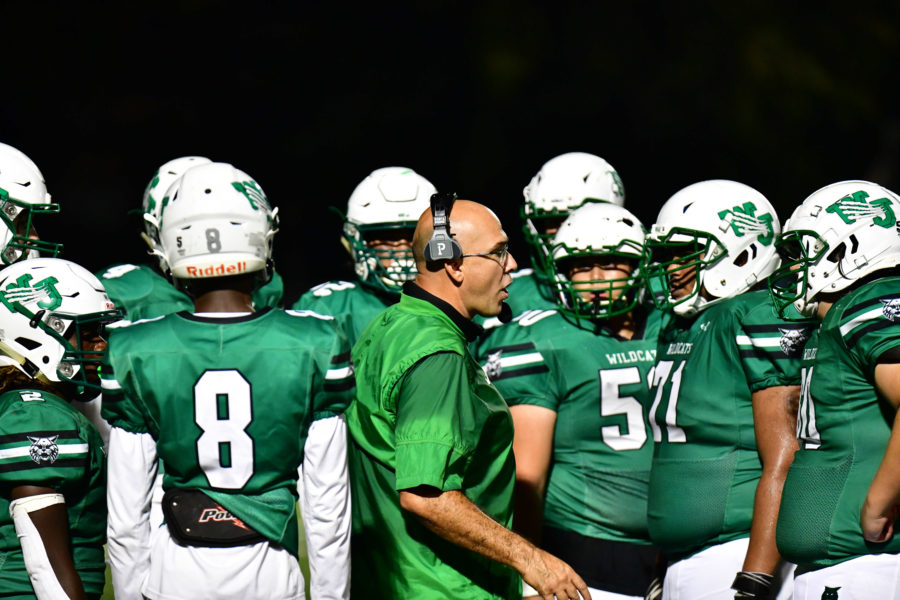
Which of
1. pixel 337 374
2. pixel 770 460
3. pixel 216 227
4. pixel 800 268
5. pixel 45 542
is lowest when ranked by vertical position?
pixel 45 542

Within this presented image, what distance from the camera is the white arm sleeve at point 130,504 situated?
2.80m

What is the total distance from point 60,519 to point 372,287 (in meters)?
2.11

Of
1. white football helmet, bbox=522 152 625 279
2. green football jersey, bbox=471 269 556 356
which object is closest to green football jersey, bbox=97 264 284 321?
green football jersey, bbox=471 269 556 356

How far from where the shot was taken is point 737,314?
327 centimetres

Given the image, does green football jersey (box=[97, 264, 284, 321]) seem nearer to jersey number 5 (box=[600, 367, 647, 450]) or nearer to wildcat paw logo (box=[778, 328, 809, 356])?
jersey number 5 (box=[600, 367, 647, 450])

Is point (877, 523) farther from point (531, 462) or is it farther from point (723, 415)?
point (531, 462)


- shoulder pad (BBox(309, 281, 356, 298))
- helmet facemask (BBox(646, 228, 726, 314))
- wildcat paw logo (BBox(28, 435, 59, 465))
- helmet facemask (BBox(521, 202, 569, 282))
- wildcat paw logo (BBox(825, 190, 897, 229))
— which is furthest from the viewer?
helmet facemask (BBox(521, 202, 569, 282))

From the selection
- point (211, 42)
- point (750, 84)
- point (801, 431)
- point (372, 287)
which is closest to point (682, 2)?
point (750, 84)

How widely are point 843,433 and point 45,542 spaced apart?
2.05m

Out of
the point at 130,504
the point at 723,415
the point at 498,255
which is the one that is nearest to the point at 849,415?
the point at 723,415

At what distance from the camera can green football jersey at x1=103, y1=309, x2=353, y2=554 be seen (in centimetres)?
278

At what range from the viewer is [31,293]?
324 centimetres

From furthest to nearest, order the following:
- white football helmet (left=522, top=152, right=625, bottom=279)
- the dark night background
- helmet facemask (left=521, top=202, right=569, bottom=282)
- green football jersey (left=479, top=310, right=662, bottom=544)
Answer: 1. the dark night background
2. white football helmet (left=522, top=152, right=625, bottom=279)
3. helmet facemask (left=521, top=202, right=569, bottom=282)
4. green football jersey (left=479, top=310, right=662, bottom=544)

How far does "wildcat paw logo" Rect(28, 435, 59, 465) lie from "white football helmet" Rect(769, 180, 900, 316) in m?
2.02
